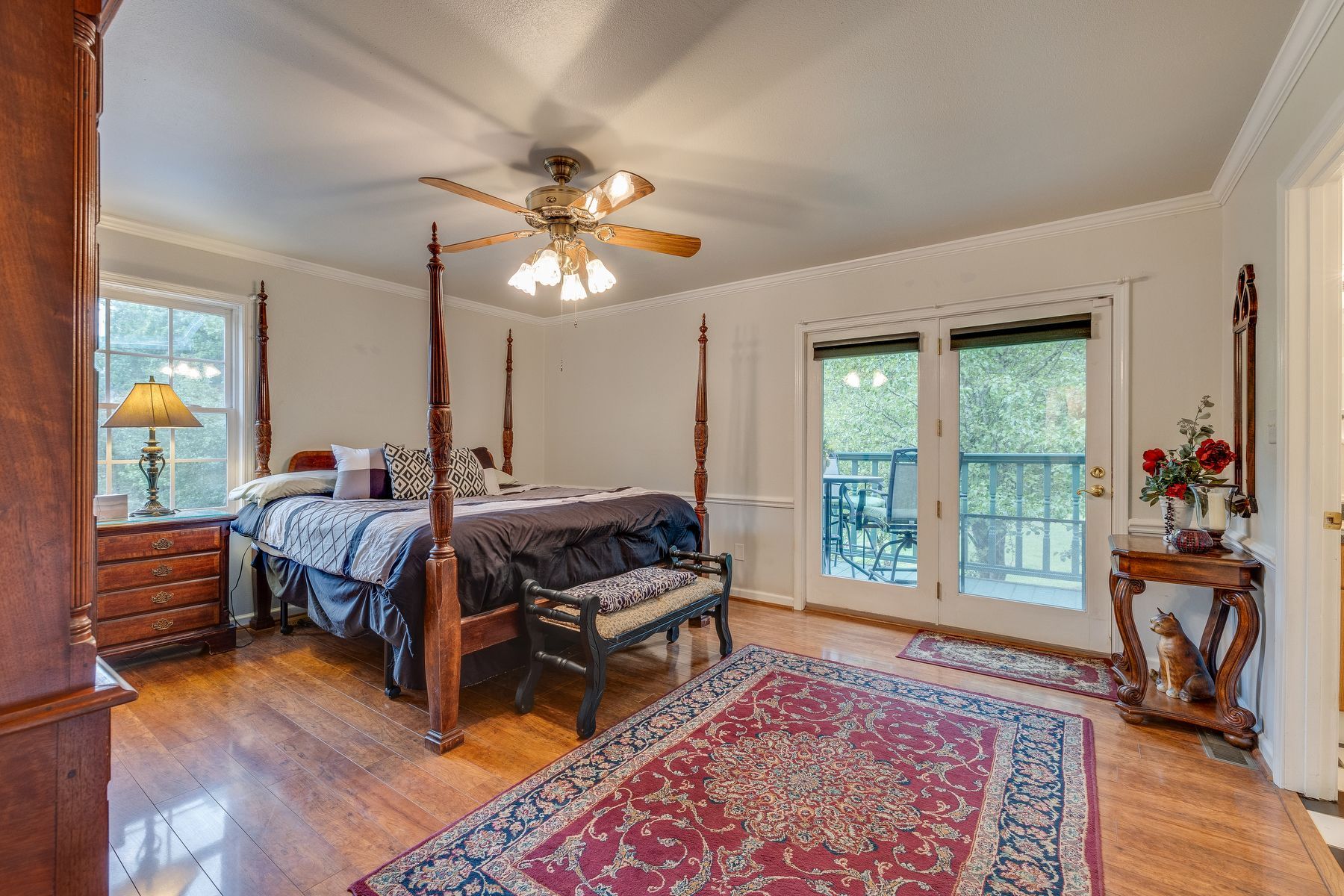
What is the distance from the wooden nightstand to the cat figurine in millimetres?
4664

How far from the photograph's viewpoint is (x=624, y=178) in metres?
2.12

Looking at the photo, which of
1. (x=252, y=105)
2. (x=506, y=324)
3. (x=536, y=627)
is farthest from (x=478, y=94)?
(x=506, y=324)

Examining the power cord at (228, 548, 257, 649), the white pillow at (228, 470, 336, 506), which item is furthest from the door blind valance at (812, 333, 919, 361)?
the power cord at (228, 548, 257, 649)

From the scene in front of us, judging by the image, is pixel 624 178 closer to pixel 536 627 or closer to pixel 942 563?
pixel 536 627

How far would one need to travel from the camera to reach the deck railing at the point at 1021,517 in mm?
3324

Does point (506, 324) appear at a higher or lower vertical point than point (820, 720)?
higher

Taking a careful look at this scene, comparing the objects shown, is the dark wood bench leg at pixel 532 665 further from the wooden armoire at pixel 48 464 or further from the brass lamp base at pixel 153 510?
the brass lamp base at pixel 153 510

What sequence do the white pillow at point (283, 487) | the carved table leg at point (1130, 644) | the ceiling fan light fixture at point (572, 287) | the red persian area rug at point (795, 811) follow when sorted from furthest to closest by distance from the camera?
the white pillow at point (283, 487) → the ceiling fan light fixture at point (572, 287) → the carved table leg at point (1130, 644) → the red persian area rug at point (795, 811)

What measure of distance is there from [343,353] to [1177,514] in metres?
4.93

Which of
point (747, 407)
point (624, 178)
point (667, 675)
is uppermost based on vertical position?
point (624, 178)

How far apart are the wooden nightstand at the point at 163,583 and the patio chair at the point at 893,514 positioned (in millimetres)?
3843

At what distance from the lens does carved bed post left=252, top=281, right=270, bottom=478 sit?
3.76 m

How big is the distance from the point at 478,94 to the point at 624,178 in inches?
22.5

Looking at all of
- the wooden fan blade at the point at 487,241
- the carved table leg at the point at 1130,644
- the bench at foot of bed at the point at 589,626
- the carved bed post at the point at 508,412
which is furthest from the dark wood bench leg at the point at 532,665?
the carved bed post at the point at 508,412
